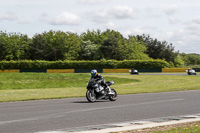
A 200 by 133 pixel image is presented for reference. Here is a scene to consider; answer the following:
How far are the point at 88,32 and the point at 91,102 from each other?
107m

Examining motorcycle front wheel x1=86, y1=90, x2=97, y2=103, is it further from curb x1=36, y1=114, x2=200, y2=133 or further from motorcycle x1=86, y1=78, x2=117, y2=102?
curb x1=36, y1=114, x2=200, y2=133

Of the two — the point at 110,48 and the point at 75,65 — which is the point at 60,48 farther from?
the point at 75,65

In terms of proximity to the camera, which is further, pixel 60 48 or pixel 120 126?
pixel 60 48

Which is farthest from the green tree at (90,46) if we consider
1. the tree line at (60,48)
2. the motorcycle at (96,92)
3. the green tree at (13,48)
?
the motorcycle at (96,92)

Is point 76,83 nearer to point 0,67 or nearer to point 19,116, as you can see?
point 19,116

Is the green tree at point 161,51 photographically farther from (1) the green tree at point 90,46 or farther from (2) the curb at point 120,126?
(2) the curb at point 120,126

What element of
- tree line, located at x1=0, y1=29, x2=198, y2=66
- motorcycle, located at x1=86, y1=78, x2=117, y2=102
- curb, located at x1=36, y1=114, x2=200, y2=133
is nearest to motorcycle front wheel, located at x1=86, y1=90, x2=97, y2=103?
motorcycle, located at x1=86, y1=78, x2=117, y2=102

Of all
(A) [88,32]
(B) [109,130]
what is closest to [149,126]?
(B) [109,130]

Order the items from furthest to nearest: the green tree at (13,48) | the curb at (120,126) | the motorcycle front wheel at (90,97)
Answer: the green tree at (13,48) < the motorcycle front wheel at (90,97) < the curb at (120,126)

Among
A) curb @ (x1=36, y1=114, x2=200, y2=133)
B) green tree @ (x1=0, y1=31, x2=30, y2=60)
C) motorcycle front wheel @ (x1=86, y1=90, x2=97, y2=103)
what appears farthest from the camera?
green tree @ (x1=0, y1=31, x2=30, y2=60)

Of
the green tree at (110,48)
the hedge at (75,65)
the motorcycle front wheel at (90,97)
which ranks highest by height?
the green tree at (110,48)

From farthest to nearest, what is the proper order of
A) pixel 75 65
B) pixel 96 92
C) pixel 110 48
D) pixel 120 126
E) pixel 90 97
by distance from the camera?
pixel 110 48 < pixel 75 65 < pixel 96 92 < pixel 90 97 < pixel 120 126

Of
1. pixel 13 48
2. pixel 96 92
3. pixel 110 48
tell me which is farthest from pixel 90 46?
pixel 96 92

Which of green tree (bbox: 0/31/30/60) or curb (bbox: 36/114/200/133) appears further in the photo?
green tree (bbox: 0/31/30/60)
